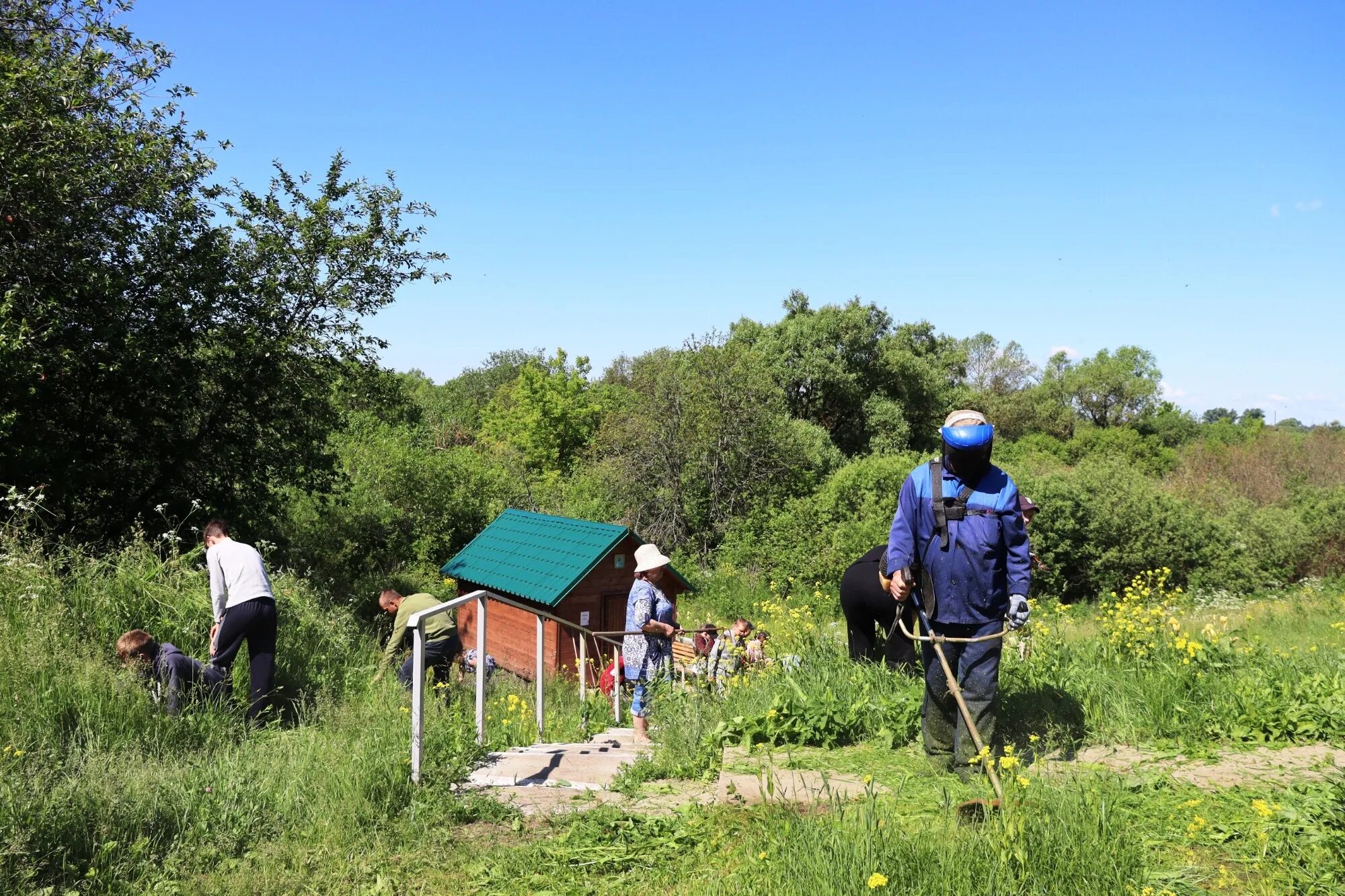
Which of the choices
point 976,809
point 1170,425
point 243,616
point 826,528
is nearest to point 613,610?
point 826,528

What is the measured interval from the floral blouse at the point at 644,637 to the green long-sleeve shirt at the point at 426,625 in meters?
2.28

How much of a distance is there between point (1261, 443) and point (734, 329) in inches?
1067

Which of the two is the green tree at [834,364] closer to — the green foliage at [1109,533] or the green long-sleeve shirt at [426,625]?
the green foliage at [1109,533]

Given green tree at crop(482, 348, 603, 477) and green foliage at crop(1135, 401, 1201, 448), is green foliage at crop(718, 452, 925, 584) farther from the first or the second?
green foliage at crop(1135, 401, 1201, 448)

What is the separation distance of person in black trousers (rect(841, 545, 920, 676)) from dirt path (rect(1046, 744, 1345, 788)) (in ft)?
4.84

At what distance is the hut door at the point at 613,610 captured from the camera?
1653 cm

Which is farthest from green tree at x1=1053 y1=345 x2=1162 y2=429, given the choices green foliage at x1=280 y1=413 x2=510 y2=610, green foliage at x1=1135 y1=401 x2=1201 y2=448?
green foliage at x1=280 y1=413 x2=510 y2=610

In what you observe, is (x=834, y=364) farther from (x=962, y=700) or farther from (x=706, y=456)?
(x=962, y=700)

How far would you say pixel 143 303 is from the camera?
11477mm

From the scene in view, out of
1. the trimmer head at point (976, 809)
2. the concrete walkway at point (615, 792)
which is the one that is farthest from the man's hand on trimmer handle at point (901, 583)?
the trimmer head at point (976, 809)

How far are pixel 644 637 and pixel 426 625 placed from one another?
2371 mm

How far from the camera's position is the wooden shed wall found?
15891mm

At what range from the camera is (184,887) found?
3637mm

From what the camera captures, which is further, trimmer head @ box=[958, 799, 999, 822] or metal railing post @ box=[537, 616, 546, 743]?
metal railing post @ box=[537, 616, 546, 743]
